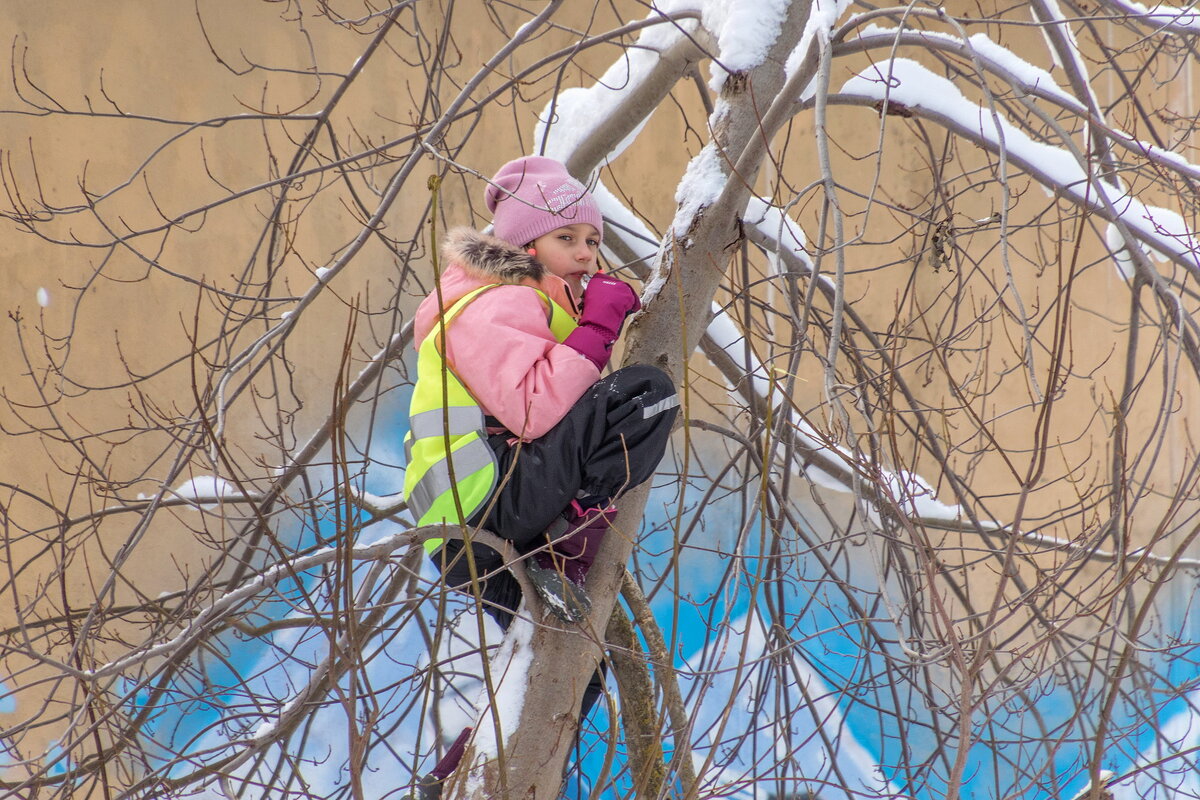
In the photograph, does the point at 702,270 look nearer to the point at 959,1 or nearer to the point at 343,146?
the point at 343,146

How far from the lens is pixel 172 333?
13.7ft

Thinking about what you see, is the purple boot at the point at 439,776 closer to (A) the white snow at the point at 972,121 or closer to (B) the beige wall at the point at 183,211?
(A) the white snow at the point at 972,121

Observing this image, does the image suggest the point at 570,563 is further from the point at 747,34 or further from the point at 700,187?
the point at 747,34

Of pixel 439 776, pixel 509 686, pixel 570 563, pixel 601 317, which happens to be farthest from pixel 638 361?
pixel 439 776

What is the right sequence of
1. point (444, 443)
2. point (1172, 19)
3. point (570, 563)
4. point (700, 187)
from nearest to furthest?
1. point (444, 443)
2. point (570, 563)
3. point (700, 187)
4. point (1172, 19)

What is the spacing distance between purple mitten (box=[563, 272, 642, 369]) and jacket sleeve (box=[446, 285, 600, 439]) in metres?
0.04

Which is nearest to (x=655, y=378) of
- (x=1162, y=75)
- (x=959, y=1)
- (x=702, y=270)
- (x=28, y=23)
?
(x=702, y=270)

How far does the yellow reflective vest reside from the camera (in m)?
1.50

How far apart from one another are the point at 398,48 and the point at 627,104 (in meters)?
2.83

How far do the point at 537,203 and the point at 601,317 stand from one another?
0.32 m

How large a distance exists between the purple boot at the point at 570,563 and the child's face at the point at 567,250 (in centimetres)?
45

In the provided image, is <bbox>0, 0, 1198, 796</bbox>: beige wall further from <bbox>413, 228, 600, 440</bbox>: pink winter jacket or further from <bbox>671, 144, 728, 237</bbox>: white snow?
<bbox>413, 228, 600, 440</bbox>: pink winter jacket

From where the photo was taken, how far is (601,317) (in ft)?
5.19

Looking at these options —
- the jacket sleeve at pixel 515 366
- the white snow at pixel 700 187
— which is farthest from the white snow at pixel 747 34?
the jacket sleeve at pixel 515 366
